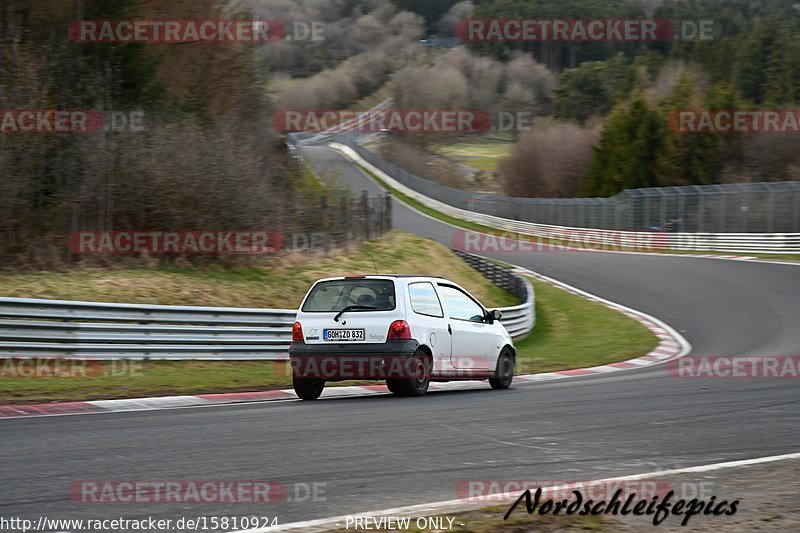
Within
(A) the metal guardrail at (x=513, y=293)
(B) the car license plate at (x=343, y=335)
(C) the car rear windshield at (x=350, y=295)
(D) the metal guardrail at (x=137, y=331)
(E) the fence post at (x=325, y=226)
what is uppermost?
(E) the fence post at (x=325, y=226)

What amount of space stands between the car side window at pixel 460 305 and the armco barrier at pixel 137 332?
5101 mm

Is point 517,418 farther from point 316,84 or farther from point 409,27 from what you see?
point 409,27

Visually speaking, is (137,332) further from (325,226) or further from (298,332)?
(325,226)

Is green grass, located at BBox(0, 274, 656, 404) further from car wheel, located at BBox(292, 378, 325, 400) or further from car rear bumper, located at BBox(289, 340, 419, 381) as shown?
car rear bumper, located at BBox(289, 340, 419, 381)

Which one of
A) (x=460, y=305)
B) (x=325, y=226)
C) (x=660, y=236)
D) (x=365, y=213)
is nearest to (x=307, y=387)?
(x=460, y=305)

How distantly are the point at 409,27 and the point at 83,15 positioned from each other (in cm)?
16985

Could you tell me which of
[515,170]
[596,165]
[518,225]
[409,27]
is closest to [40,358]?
[518,225]

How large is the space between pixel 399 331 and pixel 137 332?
5.92 m

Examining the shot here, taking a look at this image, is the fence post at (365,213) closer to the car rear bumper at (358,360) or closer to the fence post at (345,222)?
the fence post at (345,222)

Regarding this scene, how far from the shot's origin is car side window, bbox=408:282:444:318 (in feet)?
41.2

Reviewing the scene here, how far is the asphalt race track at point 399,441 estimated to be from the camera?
6.39 m

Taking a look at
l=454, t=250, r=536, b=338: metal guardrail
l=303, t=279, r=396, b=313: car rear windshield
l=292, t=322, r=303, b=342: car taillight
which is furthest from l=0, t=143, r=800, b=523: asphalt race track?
l=454, t=250, r=536, b=338: metal guardrail

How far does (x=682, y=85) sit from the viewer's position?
241 feet

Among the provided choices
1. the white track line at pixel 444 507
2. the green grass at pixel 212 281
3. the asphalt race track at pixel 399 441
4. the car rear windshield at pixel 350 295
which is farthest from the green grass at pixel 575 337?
the white track line at pixel 444 507
